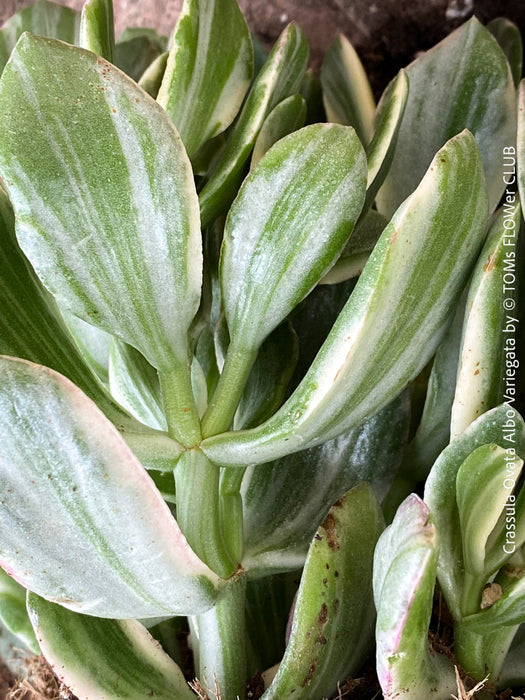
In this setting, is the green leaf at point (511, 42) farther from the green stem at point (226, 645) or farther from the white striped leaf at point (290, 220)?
the green stem at point (226, 645)

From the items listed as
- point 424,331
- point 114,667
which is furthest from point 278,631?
point 424,331

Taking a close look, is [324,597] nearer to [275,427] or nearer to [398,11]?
[275,427]

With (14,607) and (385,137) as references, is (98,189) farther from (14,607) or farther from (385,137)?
(14,607)

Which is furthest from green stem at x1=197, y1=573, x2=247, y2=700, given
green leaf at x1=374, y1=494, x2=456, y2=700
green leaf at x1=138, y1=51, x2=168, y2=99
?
green leaf at x1=138, y1=51, x2=168, y2=99

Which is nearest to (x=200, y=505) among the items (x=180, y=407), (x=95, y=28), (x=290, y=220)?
(x=180, y=407)

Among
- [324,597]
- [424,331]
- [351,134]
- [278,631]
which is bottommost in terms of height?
[278,631]

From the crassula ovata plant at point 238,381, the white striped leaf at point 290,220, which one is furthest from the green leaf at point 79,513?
the white striped leaf at point 290,220
